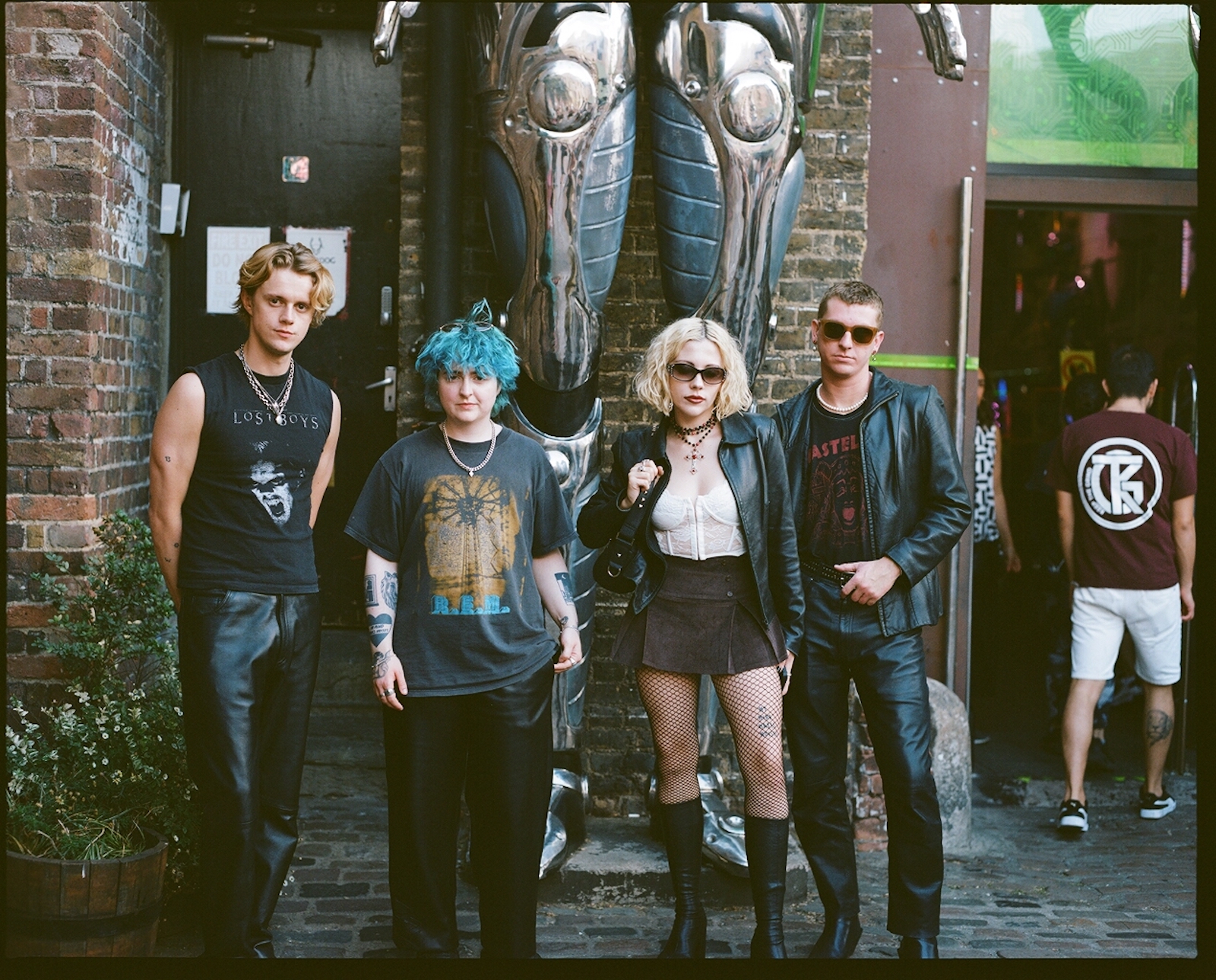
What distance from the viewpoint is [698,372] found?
2.87 meters

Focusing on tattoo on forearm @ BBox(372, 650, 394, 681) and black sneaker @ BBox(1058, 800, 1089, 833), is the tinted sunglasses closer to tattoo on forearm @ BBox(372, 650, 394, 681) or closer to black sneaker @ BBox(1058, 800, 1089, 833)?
tattoo on forearm @ BBox(372, 650, 394, 681)

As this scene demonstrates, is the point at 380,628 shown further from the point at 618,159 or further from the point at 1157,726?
the point at 1157,726

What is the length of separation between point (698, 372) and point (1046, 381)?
19.0 feet

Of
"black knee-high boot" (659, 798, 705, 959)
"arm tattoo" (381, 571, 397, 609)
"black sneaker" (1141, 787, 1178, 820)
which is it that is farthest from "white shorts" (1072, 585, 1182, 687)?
"arm tattoo" (381, 571, 397, 609)

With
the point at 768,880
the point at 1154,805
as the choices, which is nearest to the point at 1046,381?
the point at 1154,805

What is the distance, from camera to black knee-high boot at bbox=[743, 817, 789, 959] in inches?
113

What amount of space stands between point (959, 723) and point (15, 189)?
3619 mm

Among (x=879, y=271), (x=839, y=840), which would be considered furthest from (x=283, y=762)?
(x=879, y=271)

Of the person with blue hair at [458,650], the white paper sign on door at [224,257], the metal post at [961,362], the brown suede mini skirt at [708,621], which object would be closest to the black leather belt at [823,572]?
the brown suede mini skirt at [708,621]

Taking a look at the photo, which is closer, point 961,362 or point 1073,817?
point 1073,817

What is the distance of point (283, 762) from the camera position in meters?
2.94

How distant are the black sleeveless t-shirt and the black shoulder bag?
0.73 meters

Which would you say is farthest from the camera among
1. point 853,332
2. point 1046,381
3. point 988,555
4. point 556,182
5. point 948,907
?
point 1046,381

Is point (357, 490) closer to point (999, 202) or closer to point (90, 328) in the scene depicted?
point (90, 328)
